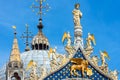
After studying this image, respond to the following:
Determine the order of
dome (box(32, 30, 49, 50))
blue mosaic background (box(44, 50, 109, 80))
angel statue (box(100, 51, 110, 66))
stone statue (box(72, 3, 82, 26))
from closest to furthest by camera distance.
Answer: blue mosaic background (box(44, 50, 109, 80))
angel statue (box(100, 51, 110, 66))
stone statue (box(72, 3, 82, 26))
dome (box(32, 30, 49, 50))

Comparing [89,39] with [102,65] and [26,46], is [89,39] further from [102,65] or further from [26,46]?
[26,46]

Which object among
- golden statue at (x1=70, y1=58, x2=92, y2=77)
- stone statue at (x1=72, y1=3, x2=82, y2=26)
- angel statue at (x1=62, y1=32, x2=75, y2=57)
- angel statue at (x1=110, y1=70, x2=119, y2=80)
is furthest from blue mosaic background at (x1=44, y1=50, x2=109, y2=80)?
stone statue at (x1=72, y1=3, x2=82, y2=26)

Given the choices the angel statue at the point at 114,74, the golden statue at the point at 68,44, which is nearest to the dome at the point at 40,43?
the golden statue at the point at 68,44

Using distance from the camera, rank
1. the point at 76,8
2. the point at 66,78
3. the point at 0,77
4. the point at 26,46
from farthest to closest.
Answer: the point at 26,46 → the point at 0,77 → the point at 76,8 → the point at 66,78

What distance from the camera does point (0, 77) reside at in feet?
99.6

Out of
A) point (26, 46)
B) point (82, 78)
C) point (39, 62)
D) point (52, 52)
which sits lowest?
point (82, 78)

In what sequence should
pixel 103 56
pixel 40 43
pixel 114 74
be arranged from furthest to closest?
pixel 40 43
pixel 103 56
pixel 114 74

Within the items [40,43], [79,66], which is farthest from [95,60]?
[40,43]

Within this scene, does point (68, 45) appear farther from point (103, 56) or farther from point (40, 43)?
point (40, 43)

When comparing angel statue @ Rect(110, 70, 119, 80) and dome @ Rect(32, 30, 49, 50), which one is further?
dome @ Rect(32, 30, 49, 50)

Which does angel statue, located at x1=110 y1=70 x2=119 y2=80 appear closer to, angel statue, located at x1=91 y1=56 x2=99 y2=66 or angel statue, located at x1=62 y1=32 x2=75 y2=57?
angel statue, located at x1=91 y1=56 x2=99 y2=66

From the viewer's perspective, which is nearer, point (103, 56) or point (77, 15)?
point (103, 56)

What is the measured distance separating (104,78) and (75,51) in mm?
1721

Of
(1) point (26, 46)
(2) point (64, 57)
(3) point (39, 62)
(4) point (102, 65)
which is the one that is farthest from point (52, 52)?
(1) point (26, 46)
